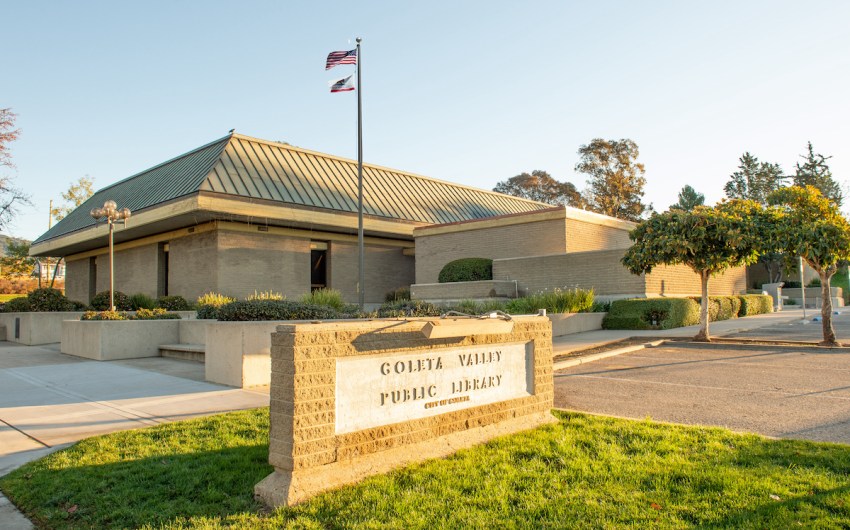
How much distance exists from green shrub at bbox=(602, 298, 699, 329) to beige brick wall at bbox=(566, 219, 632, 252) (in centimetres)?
521

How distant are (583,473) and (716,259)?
1347cm

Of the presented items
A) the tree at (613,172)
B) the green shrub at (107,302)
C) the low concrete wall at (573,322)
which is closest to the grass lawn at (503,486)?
the low concrete wall at (573,322)

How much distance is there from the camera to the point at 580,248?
25.8 metres

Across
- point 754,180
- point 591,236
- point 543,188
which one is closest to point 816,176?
point 754,180

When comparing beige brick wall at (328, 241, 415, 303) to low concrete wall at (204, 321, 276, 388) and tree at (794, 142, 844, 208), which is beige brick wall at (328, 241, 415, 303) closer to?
low concrete wall at (204, 321, 276, 388)

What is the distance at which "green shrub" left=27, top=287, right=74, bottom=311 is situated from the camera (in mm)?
21000

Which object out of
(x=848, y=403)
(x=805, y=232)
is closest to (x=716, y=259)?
(x=805, y=232)

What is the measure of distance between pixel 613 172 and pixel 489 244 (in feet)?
112

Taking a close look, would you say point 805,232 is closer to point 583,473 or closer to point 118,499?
point 583,473

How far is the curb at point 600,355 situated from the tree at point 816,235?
12.9ft

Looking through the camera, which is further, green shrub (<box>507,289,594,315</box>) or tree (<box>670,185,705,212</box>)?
tree (<box>670,185,705,212</box>)

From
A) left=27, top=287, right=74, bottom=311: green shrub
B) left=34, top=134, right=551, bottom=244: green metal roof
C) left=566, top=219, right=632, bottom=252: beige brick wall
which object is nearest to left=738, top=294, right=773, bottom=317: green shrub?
left=566, top=219, right=632, bottom=252: beige brick wall

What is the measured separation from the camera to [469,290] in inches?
977

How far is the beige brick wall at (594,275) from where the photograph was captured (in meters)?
21.8
